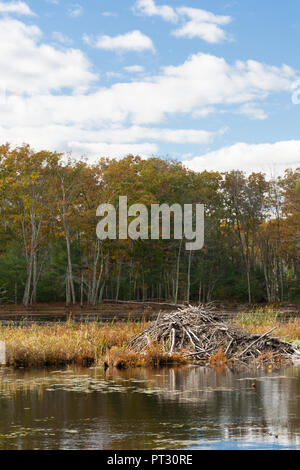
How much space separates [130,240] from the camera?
60125 mm

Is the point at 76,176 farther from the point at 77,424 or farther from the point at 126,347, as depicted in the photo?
the point at 77,424

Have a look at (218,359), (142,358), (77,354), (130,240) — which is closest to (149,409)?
(142,358)

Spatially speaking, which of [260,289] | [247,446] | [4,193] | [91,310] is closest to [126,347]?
[247,446]

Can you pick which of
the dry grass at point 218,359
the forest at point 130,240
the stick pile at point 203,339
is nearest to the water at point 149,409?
the dry grass at point 218,359

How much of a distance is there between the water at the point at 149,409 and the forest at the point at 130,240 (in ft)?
128

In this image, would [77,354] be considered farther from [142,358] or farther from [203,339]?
[203,339]

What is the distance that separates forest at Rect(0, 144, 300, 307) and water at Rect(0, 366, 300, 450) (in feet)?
128

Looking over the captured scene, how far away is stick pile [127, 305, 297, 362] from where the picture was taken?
62.1ft

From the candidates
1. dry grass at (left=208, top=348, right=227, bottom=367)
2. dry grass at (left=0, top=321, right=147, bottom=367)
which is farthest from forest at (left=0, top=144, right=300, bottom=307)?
dry grass at (left=208, top=348, right=227, bottom=367)

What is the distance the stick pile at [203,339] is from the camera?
746 inches

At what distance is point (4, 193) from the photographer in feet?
184

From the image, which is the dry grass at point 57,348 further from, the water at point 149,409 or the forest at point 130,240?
the forest at point 130,240

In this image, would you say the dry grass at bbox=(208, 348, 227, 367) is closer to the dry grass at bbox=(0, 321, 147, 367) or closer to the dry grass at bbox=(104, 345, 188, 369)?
the dry grass at bbox=(104, 345, 188, 369)

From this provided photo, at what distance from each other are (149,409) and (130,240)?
48.4m
